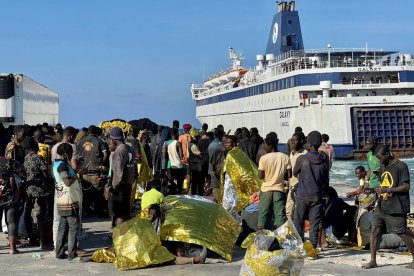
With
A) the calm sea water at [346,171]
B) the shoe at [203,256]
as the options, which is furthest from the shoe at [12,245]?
the calm sea water at [346,171]

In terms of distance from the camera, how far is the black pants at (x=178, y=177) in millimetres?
13584

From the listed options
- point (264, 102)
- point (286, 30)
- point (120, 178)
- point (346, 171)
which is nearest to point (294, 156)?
point (120, 178)

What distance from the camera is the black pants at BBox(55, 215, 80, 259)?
8359 mm

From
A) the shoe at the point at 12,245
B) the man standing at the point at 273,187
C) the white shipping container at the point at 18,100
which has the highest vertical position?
the white shipping container at the point at 18,100

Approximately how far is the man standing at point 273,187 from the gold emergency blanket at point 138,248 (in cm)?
156

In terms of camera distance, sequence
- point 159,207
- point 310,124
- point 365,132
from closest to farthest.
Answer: point 159,207 → point 365,132 → point 310,124

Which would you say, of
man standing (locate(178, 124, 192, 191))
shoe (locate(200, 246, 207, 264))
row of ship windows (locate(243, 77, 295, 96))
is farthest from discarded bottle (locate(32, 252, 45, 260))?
row of ship windows (locate(243, 77, 295, 96))

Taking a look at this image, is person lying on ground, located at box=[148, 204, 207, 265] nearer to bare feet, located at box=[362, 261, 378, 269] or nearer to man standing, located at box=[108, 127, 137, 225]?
man standing, located at box=[108, 127, 137, 225]

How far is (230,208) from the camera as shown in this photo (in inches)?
424

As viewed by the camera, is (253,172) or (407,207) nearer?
(407,207)

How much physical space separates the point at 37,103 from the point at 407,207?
684 inches

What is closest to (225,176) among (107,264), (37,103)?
(107,264)

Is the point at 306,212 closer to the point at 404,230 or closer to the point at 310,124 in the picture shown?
the point at 404,230

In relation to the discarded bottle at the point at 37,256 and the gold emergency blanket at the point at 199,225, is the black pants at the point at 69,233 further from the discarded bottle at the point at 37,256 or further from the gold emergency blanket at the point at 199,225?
the gold emergency blanket at the point at 199,225
